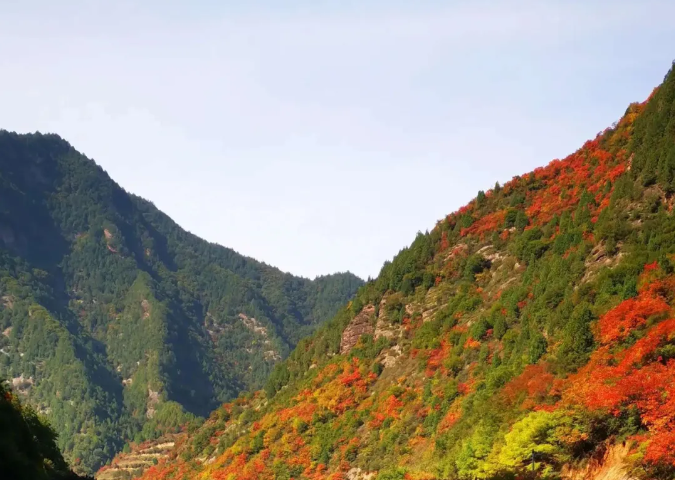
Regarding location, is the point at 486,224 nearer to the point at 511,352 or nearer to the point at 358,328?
the point at 358,328

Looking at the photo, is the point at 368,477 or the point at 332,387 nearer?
the point at 368,477

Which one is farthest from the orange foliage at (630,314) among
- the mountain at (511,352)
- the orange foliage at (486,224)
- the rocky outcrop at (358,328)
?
the rocky outcrop at (358,328)

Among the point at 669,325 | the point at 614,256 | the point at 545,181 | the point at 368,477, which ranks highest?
the point at 545,181

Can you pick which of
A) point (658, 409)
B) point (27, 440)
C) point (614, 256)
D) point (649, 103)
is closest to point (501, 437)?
point (658, 409)

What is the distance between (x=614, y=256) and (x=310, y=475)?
51.4 metres

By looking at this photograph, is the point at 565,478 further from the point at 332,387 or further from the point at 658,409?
the point at 332,387

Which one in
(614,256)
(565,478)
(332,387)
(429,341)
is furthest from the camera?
(332,387)

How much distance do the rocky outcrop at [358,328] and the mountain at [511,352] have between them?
41 centimetres

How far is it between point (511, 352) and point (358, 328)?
55.6m

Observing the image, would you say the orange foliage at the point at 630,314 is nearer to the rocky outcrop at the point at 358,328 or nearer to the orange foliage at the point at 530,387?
the orange foliage at the point at 530,387

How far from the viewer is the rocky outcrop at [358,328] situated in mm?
138625

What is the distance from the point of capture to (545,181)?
128375 mm

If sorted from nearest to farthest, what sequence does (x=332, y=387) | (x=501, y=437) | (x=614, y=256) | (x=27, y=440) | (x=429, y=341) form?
(x=27, y=440) < (x=501, y=437) < (x=614, y=256) < (x=429, y=341) < (x=332, y=387)

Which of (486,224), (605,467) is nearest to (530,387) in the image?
(605,467)
